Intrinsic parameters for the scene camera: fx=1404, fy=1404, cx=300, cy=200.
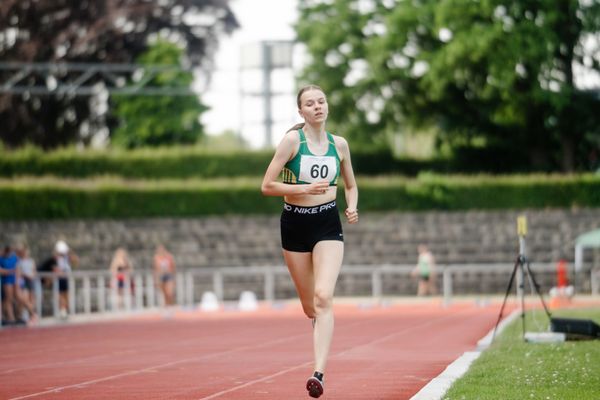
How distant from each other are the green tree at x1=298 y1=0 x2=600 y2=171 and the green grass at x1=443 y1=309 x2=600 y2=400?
34423mm

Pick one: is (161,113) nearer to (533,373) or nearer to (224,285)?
(224,285)

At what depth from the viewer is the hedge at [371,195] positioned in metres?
47.4

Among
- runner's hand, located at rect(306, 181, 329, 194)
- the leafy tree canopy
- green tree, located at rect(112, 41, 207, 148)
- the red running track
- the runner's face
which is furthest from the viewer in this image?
green tree, located at rect(112, 41, 207, 148)

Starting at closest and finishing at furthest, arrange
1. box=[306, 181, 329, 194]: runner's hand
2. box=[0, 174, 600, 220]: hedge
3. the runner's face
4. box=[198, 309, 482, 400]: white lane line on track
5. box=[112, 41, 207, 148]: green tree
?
box=[306, 181, 329, 194]: runner's hand → the runner's face → box=[198, 309, 482, 400]: white lane line on track → box=[0, 174, 600, 220]: hedge → box=[112, 41, 207, 148]: green tree

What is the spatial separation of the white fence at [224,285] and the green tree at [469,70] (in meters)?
9.39

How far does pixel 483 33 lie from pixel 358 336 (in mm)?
30750

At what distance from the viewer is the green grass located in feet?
36.0

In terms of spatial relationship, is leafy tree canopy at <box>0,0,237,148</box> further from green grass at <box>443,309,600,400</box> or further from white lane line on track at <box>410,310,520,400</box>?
white lane line on track at <box>410,310,520,400</box>

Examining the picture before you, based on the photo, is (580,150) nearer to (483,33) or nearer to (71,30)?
(483,33)

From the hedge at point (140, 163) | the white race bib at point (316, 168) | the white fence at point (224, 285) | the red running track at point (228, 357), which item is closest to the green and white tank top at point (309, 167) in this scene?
the white race bib at point (316, 168)

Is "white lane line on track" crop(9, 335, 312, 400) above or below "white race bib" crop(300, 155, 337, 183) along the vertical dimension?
below

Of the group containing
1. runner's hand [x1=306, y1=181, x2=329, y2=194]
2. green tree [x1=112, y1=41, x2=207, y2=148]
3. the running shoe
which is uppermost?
green tree [x1=112, y1=41, x2=207, y2=148]

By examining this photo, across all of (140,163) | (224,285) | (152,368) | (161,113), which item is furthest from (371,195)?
(152,368)

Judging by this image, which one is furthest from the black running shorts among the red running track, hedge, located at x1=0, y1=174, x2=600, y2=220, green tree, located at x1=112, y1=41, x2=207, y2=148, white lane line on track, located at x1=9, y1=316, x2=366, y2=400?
green tree, located at x1=112, y1=41, x2=207, y2=148
